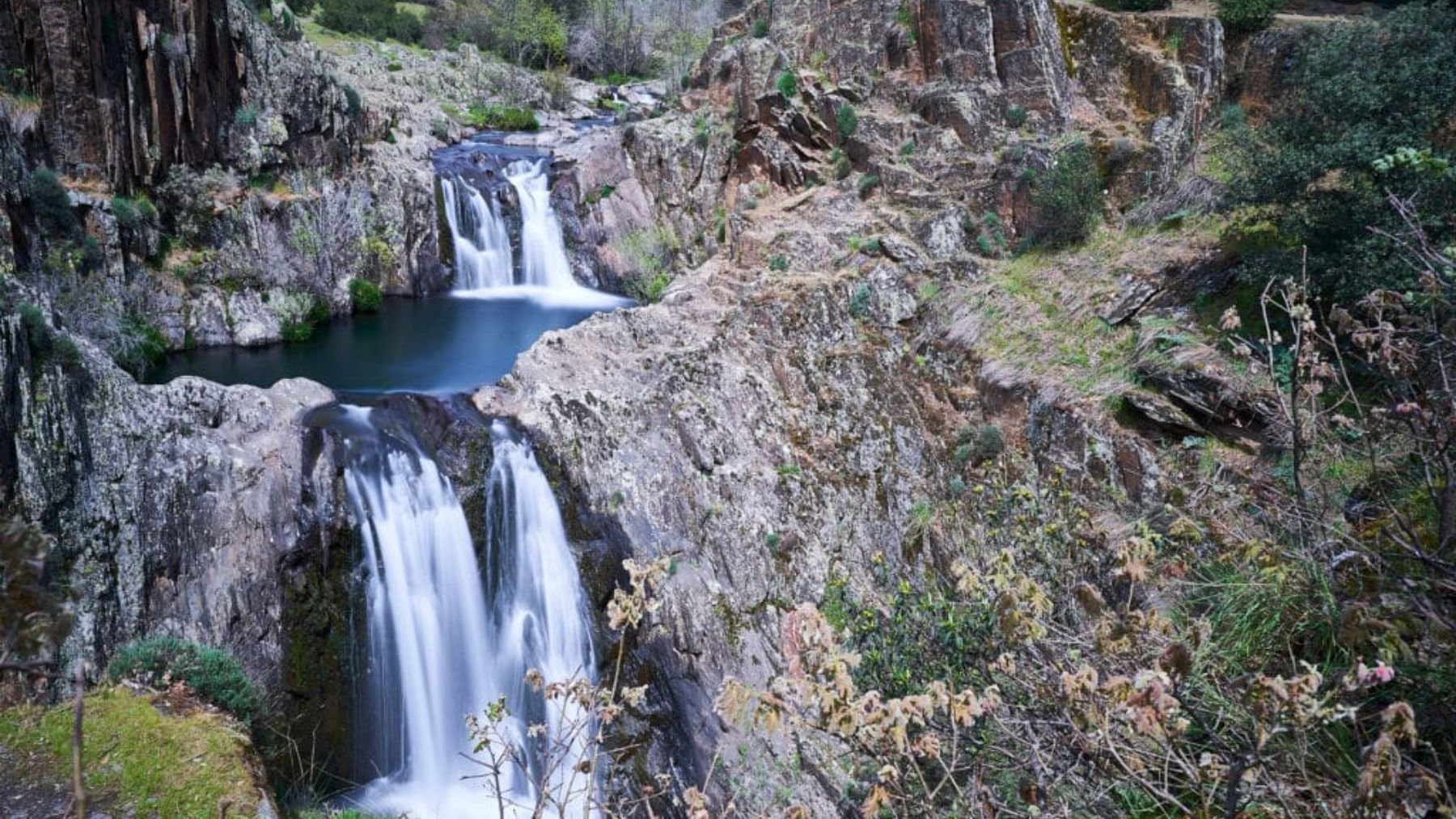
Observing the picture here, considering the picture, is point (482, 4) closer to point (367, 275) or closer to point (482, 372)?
point (367, 275)

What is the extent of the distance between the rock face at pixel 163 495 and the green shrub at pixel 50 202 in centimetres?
756

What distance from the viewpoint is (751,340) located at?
1445 cm

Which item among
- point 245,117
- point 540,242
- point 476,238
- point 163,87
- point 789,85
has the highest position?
point 789,85

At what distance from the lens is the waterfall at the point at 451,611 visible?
10.6m

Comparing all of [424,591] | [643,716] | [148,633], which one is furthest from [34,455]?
[643,716]

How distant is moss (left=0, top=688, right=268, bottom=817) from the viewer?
17.7 ft

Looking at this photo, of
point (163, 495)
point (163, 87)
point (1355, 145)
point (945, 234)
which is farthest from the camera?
point (163, 87)

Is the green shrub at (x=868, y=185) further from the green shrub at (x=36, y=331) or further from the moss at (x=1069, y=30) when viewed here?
the green shrub at (x=36, y=331)

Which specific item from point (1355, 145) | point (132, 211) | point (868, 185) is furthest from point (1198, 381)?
point (132, 211)

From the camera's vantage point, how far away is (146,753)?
5.71 metres

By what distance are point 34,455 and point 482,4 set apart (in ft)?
145

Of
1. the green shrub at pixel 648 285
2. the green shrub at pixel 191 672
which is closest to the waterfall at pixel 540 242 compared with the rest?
the green shrub at pixel 648 285

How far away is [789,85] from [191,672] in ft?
61.3

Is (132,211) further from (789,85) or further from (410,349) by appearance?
(789,85)
